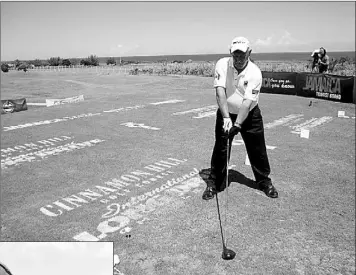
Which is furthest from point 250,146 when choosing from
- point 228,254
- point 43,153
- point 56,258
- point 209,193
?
point 43,153

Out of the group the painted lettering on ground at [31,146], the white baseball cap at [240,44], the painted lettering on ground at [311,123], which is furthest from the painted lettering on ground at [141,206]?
the painted lettering on ground at [311,123]

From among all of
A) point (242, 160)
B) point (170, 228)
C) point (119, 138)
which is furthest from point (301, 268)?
point (119, 138)

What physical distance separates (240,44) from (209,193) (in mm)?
2335

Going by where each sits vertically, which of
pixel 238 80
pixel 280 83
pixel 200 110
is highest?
pixel 238 80

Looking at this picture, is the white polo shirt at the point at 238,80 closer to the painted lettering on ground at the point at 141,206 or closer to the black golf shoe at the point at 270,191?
the black golf shoe at the point at 270,191

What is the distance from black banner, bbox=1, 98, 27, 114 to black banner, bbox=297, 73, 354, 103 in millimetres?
15319

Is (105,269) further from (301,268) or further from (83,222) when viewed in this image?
(83,222)

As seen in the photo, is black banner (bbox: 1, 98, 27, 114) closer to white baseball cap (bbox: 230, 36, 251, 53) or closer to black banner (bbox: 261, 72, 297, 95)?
white baseball cap (bbox: 230, 36, 251, 53)

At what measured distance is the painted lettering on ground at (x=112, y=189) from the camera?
16.5 ft

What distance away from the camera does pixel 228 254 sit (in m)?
3.60

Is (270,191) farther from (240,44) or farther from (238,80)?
(240,44)

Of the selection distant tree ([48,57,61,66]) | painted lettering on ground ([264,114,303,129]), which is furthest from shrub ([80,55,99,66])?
painted lettering on ground ([264,114,303,129])

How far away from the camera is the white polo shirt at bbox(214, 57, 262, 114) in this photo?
15.2 feet

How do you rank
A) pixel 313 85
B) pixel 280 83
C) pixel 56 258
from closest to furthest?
pixel 56 258, pixel 313 85, pixel 280 83
